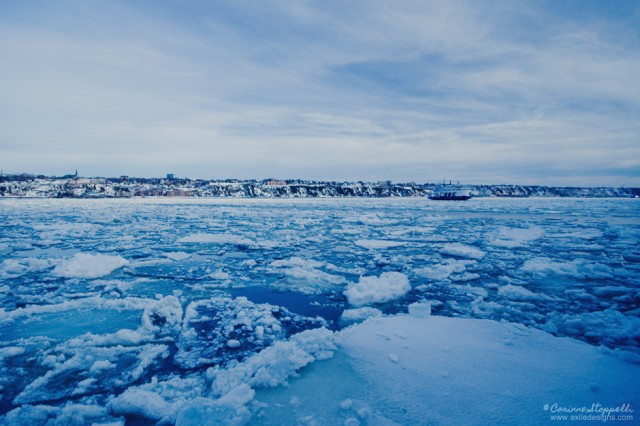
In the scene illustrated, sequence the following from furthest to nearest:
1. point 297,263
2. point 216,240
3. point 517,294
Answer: point 216,240 < point 297,263 < point 517,294

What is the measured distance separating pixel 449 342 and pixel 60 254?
339 inches

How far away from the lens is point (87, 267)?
556 centimetres

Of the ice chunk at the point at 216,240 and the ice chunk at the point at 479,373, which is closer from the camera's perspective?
the ice chunk at the point at 479,373

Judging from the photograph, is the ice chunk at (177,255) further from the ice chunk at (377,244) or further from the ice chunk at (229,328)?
the ice chunk at (377,244)

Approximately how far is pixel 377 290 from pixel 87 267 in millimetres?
5110

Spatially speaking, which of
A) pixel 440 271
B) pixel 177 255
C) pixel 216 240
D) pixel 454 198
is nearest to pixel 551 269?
pixel 440 271

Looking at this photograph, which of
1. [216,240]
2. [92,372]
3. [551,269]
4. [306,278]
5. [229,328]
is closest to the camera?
[92,372]

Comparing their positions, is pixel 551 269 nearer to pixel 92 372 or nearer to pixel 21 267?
pixel 92 372

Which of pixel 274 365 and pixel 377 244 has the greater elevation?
pixel 274 365

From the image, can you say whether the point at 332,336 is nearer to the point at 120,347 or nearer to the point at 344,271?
the point at 120,347

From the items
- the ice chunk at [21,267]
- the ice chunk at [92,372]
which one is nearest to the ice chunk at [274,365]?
the ice chunk at [92,372]

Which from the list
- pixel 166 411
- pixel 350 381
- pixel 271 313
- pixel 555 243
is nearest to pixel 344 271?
pixel 271 313

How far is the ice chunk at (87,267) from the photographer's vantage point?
211 inches

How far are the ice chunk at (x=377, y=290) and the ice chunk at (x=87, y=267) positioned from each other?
4.39 meters
